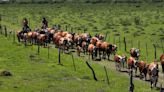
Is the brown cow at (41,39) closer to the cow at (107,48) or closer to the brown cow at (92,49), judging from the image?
the brown cow at (92,49)

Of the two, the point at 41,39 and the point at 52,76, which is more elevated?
the point at 41,39

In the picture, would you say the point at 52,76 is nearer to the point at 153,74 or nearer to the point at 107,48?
the point at 153,74

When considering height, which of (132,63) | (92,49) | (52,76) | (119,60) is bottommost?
(52,76)

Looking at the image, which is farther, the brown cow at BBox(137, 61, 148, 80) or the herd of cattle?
the herd of cattle

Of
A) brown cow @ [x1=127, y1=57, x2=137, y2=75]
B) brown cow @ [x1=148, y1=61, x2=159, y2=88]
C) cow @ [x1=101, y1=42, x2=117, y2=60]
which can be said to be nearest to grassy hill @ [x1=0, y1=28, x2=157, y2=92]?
brown cow @ [x1=148, y1=61, x2=159, y2=88]

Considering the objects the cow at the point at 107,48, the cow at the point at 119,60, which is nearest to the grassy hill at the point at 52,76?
the cow at the point at 119,60

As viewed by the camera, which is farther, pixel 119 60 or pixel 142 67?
pixel 119 60

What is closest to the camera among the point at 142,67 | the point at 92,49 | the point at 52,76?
the point at 52,76

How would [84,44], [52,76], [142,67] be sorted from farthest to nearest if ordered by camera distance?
1. [84,44]
2. [142,67]
3. [52,76]

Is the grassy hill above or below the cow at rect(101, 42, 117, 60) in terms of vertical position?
below

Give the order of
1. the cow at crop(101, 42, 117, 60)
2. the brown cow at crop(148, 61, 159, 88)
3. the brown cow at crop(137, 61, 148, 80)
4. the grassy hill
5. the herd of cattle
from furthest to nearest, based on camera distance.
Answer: the cow at crop(101, 42, 117, 60) < the herd of cattle < the brown cow at crop(137, 61, 148, 80) < the brown cow at crop(148, 61, 159, 88) < the grassy hill

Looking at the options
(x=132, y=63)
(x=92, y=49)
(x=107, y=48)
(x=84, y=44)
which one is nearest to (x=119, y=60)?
(x=132, y=63)

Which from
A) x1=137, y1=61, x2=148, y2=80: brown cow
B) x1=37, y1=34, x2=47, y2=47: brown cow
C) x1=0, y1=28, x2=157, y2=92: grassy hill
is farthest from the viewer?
x1=37, y1=34, x2=47, y2=47: brown cow

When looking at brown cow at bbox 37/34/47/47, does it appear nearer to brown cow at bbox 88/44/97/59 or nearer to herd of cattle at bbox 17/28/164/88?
herd of cattle at bbox 17/28/164/88
